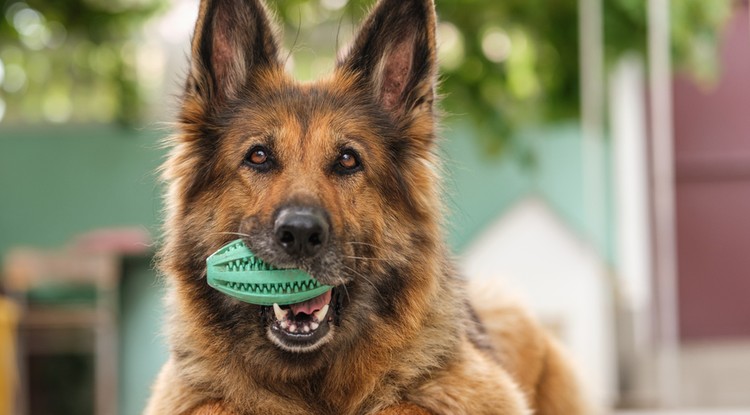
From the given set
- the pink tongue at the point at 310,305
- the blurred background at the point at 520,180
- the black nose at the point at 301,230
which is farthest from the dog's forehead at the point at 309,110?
the blurred background at the point at 520,180

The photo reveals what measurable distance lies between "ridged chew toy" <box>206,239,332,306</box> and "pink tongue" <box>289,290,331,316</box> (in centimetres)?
5

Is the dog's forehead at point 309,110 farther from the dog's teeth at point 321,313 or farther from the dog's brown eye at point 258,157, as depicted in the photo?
the dog's teeth at point 321,313

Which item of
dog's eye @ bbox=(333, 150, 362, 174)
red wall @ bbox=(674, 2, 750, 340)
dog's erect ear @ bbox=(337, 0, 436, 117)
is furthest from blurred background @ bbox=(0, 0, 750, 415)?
dog's eye @ bbox=(333, 150, 362, 174)

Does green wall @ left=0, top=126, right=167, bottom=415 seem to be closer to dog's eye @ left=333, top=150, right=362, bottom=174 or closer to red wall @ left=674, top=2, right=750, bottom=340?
red wall @ left=674, top=2, right=750, bottom=340

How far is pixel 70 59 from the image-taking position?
28.7ft

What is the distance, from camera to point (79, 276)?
28.6 ft

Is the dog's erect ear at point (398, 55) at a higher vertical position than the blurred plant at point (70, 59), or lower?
lower

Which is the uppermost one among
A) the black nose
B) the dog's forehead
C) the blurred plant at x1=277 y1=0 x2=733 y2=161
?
the blurred plant at x1=277 y1=0 x2=733 y2=161

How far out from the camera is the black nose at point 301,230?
8.45 feet

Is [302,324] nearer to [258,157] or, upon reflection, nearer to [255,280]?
[255,280]

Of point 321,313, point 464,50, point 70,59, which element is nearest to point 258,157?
point 321,313

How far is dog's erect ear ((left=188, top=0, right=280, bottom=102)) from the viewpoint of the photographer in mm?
3023

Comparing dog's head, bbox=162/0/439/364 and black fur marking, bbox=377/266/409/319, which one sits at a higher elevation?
dog's head, bbox=162/0/439/364

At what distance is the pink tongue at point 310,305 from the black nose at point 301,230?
0.62ft
